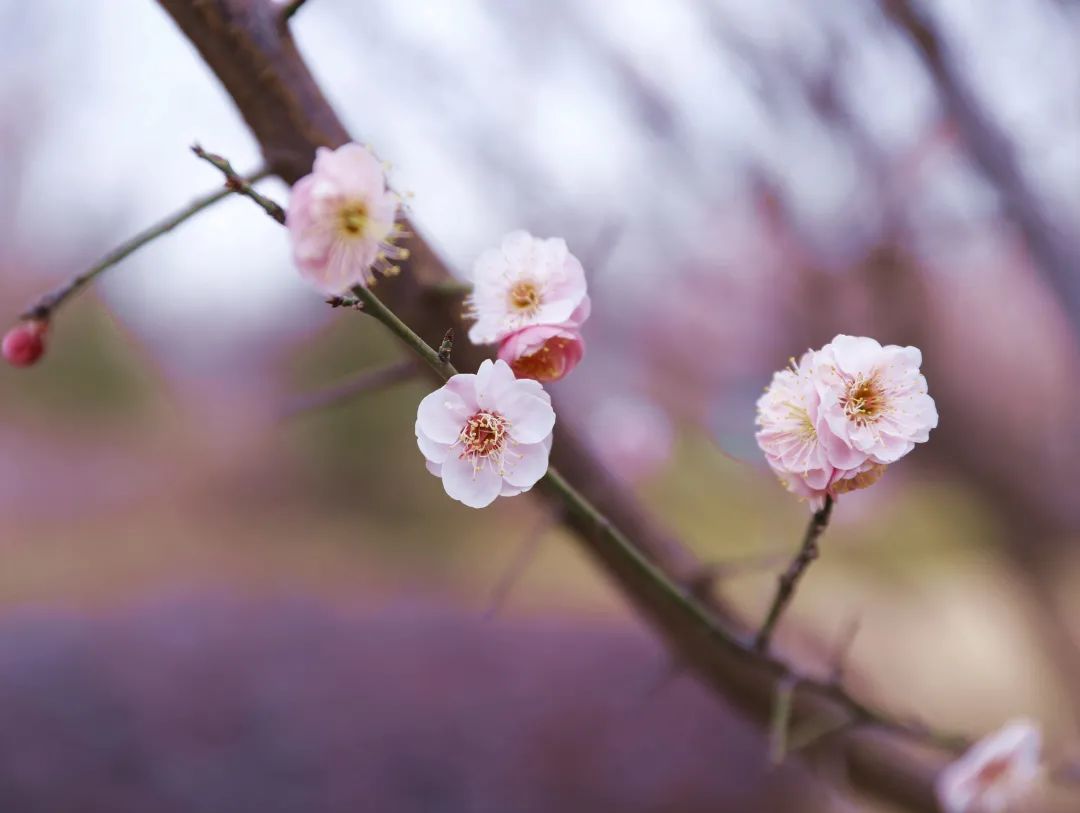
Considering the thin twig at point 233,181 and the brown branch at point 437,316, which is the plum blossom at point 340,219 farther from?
the brown branch at point 437,316

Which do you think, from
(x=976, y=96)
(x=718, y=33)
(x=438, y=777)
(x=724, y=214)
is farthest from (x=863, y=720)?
(x=438, y=777)

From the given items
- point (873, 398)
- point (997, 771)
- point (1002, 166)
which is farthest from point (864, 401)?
point (1002, 166)

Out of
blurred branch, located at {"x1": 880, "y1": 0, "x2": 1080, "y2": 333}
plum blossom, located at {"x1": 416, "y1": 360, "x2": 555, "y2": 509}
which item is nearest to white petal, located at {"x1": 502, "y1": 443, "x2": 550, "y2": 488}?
plum blossom, located at {"x1": 416, "y1": 360, "x2": 555, "y2": 509}

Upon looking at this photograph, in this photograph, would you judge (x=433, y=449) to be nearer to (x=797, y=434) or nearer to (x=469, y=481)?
(x=469, y=481)

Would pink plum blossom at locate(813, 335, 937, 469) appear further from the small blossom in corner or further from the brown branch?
the small blossom in corner

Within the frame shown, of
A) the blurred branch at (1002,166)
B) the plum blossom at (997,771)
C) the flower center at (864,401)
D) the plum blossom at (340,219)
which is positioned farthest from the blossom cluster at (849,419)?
the blurred branch at (1002,166)

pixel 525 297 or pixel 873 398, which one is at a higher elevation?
pixel 525 297

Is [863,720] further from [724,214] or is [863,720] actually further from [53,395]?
[53,395]
